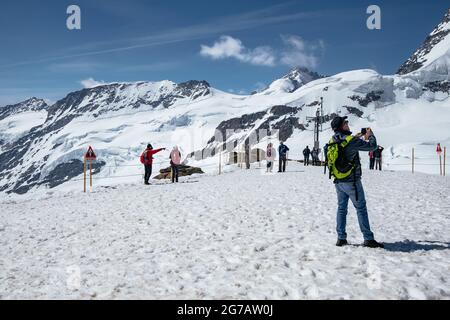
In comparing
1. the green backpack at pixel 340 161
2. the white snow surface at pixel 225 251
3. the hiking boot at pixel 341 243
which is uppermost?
the green backpack at pixel 340 161

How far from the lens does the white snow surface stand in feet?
17.3

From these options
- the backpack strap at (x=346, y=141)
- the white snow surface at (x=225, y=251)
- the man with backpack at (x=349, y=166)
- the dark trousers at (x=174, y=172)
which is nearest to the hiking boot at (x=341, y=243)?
the white snow surface at (x=225, y=251)

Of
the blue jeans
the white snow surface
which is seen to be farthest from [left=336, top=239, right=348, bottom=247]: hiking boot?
the white snow surface

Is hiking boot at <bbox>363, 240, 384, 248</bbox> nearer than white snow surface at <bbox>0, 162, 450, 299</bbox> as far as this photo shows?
No

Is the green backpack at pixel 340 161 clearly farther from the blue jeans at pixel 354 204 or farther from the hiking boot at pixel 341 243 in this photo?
the hiking boot at pixel 341 243

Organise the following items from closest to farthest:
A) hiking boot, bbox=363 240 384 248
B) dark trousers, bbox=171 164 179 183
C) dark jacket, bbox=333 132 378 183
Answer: dark jacket, bbox=333 132 378 183
hiking boot, bbox=363 240 384 248
dark trousers, bbox=171 164 179 183

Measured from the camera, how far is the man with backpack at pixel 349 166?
6.56 m

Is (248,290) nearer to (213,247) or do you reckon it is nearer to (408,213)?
(213,247)

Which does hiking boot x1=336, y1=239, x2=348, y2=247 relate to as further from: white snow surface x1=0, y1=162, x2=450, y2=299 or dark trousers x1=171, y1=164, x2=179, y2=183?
dark trousers x1=171, y1=164, x2=179, y2=183

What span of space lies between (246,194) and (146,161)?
7.44 m

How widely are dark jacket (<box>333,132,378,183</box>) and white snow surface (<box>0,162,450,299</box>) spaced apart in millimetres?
1354

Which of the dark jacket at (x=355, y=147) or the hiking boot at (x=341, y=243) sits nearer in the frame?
the dark jacket at (x=355, y=147)
